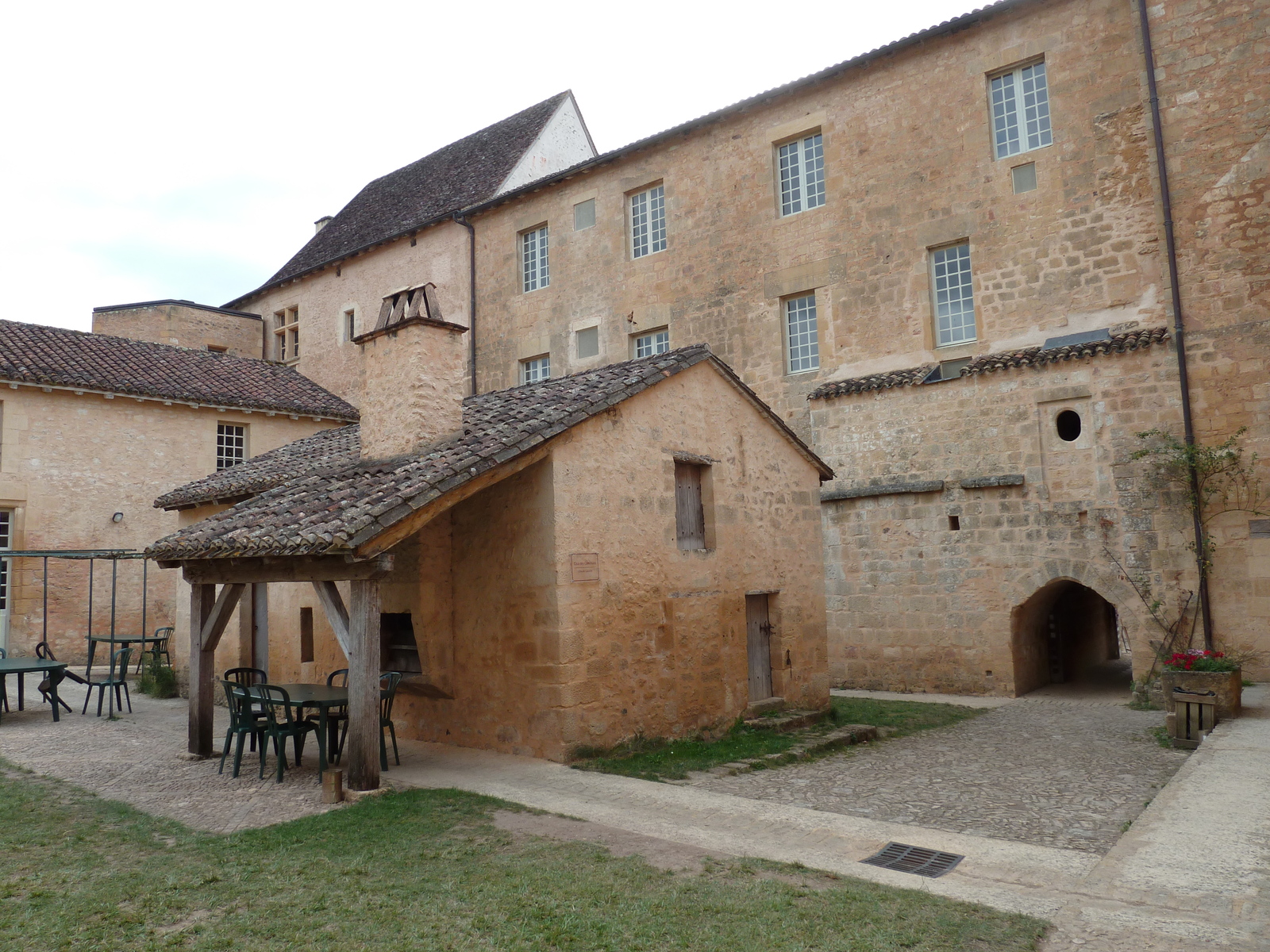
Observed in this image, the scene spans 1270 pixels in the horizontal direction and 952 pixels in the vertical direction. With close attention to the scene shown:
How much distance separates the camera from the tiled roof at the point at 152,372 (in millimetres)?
17641

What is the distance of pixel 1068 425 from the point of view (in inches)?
515

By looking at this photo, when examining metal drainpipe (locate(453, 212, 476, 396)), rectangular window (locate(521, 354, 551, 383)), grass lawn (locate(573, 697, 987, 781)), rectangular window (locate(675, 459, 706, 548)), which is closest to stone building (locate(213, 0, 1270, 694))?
grass lawn (locate(573, 697, 987, 781))

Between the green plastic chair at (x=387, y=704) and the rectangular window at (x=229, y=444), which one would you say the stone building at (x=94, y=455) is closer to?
the rectangular window at (x=229, y=444)

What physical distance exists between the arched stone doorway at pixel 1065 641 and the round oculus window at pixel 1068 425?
210 cm

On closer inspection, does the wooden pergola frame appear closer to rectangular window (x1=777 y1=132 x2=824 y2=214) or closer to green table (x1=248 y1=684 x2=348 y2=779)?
green table (x1=248 y1=684 x2=348 y2=779)

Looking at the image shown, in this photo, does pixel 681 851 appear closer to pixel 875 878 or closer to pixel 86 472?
pixel 875 878

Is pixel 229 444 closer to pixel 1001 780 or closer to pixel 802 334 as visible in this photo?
pixel 802 334

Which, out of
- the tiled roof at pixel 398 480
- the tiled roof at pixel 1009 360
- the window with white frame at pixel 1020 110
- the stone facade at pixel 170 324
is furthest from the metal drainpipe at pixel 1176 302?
the stone facade at pixel 170 324

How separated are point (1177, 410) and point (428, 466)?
10252mm

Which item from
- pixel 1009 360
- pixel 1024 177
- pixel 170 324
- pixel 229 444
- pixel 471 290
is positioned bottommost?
pixel 1009 360

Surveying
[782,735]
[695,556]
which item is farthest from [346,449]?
[782,735]

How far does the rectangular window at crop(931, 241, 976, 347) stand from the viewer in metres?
14.6

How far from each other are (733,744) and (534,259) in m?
14.4

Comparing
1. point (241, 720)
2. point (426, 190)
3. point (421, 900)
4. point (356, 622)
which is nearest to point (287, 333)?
point (426, 190)
